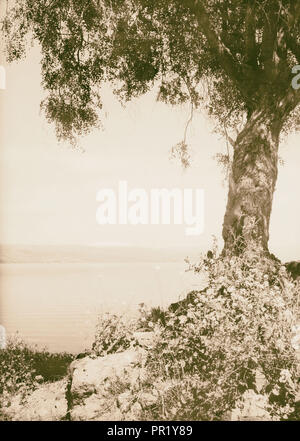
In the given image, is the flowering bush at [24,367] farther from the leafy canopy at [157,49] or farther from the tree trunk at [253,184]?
the leafy canopy at [157,49]

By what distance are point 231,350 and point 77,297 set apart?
2.96 m

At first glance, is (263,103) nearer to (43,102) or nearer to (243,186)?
(243,186)

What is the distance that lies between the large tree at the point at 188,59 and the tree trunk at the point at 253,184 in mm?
18

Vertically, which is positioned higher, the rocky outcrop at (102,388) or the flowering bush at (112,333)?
the flowering bush at (112,333)

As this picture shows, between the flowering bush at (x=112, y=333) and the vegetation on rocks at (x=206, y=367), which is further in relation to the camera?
the flowering bush at (x=112, y=333)

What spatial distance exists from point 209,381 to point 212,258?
1903 millimetres

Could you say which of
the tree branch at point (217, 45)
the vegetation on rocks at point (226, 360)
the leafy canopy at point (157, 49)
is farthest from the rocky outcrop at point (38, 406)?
the tree branch at point (217, 45)

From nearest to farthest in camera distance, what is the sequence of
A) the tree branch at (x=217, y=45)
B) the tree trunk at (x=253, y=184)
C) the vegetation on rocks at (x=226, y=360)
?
the vegetation on rocks at (x=226, y=360) < the tree trunk at (x=253, y=184) < the tree branch at (x=217, y=45)

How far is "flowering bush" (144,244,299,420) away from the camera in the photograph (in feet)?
25.3

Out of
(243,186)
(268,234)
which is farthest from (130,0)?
(268,234)

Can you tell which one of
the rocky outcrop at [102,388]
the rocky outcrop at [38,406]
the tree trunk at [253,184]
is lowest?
the rocky outcrop at [38,406]

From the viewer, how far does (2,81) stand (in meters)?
9.08

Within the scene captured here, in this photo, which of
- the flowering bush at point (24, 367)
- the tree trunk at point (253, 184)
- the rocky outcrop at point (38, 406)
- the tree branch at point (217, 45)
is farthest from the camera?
the tree branch at point (217, 45)

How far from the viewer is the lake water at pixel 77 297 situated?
8773mm
